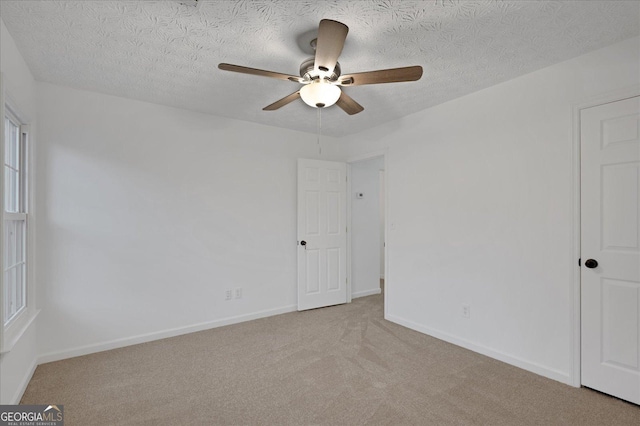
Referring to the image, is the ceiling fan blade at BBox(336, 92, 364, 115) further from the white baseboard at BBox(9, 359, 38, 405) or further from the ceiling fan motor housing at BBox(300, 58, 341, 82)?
the white baseboard at BBox(9, 359, 38, 405)

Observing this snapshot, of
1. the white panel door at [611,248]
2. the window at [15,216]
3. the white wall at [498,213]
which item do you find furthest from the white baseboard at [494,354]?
the window at [15,216]

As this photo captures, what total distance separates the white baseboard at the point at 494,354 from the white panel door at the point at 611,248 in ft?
0.56

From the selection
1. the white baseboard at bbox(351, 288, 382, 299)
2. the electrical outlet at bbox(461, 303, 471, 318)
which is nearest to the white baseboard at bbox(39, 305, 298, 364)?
the white baseboard at bbox(351, 288, 382, 299)

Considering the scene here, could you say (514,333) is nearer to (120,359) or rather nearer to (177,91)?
(120,359)

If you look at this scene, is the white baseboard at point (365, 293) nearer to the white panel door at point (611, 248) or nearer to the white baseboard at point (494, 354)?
the white baseboard at point (494, 354)

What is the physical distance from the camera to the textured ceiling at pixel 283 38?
189 cm

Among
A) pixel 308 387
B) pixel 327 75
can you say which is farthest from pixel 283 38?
pixel 308 387

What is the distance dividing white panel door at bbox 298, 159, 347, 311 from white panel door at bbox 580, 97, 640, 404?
289 cm

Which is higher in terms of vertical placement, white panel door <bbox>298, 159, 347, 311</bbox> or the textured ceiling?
the textured ceiling

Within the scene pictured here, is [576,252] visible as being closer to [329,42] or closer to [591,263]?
[591,263]

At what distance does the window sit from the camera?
2.39 meters

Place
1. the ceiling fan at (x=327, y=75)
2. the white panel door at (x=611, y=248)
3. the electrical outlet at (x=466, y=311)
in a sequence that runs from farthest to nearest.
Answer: the electrical outlet at (x=466, y=311) → the white panel door at (x=611, y=248) → the ceiling fan at (x=327, y=75)

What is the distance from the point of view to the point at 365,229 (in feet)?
17.4

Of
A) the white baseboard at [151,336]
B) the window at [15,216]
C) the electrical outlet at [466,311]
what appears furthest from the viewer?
the electrical outlet at [466,311]
